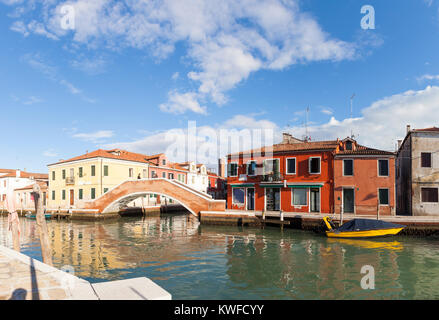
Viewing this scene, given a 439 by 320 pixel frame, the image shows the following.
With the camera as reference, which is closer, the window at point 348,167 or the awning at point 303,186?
the window at point 348,167

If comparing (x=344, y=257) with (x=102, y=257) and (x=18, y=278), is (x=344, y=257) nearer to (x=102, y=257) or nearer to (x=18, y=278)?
(x=102, y=257)

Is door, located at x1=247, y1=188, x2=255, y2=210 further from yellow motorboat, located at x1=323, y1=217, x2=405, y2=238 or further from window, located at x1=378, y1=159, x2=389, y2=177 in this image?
window, located at x1=378, y1=159, x2=389, y2=177

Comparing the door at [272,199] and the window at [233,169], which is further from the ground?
the window at [233,169]

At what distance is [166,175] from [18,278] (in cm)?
3324

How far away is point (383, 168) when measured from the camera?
67.8ft

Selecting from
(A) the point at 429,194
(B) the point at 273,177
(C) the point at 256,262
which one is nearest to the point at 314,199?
(B) the point at 273,177

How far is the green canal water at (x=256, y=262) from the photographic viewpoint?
829cm

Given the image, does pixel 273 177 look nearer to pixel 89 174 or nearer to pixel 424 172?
pixel 424 172

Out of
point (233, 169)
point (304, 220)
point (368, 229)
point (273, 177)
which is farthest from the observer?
point (233, 169)

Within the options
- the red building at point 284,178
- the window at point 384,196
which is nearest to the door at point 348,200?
the red building at point 284,178

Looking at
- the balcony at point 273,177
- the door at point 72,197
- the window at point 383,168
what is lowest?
the door at point 72,197

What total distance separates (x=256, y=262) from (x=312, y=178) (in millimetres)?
12800

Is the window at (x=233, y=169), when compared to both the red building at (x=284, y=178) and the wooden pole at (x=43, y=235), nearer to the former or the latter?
the red building at (x=284, y=178)
